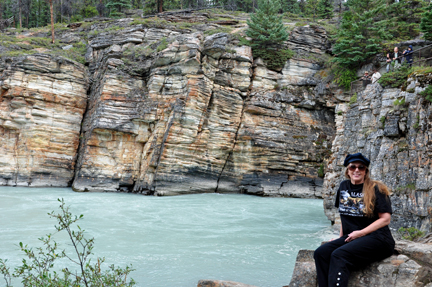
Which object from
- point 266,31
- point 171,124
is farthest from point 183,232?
point 266,31

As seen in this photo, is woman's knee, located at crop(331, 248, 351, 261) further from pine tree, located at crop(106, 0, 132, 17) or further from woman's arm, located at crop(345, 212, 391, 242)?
pine tree, located at crop(106, 0, 132, 17)

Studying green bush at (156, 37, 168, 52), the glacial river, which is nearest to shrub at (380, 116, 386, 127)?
the glacial river

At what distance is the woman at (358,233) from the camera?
3086 mm

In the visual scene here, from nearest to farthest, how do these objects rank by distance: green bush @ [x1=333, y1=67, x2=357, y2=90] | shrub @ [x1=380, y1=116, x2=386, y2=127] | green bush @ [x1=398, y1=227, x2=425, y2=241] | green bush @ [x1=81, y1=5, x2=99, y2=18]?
green bush @ [x1=398, y1=227, x2=425, y2=241] < shrub @ [x1=380, y1=116, x2=386, y2=127] < green bush @ [x1=333, y1=67, x2=357, y2=90] < green bush @ [x1=81, y1=5, x2=99, y2=18]

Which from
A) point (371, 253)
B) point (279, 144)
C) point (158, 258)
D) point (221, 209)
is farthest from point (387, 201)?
point (279, 144)

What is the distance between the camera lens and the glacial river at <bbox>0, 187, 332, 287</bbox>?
712 cm

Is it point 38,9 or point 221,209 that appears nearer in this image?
point 221,209

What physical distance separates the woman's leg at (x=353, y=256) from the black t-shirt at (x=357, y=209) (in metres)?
0.10

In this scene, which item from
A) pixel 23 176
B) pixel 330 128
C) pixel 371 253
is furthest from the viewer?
pixel 330 128

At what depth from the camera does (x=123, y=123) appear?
2081 cm

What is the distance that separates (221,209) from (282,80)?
37.2 feet

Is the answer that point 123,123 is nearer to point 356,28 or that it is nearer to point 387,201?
point 356,28

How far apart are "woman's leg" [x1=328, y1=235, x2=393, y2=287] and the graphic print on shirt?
0.28m

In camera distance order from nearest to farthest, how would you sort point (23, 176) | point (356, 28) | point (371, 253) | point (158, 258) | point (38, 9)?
point (371, 253) → point (158, 258) → point (356, 28) → point (23, 176) → point (38, 9)
